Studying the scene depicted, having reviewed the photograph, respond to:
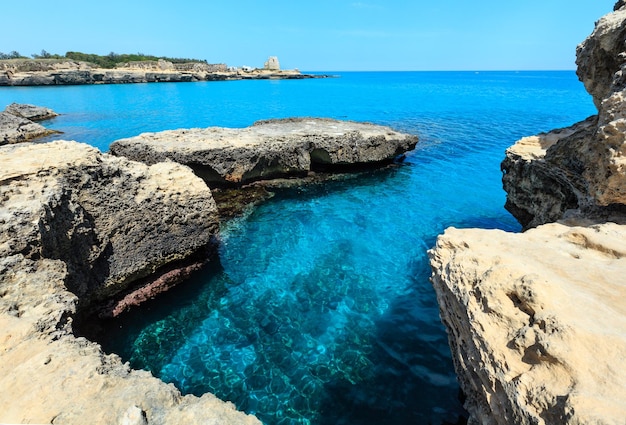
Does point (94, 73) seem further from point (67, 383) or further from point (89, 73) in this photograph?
point (67, 383)

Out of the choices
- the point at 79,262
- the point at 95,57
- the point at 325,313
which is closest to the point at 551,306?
the point at 325,313

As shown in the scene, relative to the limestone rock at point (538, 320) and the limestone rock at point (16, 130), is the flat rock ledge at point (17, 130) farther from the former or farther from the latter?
the limestone rock at point (538, 320)

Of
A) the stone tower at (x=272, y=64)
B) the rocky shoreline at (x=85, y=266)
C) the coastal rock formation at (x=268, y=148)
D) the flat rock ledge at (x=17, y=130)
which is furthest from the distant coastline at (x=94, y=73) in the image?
the rocky shoreline at (x=85, y=266)

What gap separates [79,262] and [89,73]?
257ft

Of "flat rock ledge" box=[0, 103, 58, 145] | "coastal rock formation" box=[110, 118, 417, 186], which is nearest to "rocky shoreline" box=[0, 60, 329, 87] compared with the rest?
"flat rock ledge" box=[0, 103, 58, 145]

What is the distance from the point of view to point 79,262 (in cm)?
628

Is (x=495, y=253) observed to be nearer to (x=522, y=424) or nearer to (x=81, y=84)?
(x=522, y=424)

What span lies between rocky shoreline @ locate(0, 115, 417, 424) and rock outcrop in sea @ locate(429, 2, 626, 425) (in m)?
2.38

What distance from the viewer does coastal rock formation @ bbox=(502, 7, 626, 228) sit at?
478cm

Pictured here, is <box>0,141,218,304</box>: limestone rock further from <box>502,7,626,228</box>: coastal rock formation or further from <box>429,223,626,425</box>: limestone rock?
<box>502,7,626,228</box>: coastal rock formation

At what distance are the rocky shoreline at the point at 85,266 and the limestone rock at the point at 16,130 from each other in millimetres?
18871

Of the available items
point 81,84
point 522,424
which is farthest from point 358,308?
point 81,84

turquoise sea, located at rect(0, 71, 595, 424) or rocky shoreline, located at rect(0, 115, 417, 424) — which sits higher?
rocky shoreline, located at rect(0, 115, 417, 424)

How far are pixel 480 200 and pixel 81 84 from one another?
262ft
